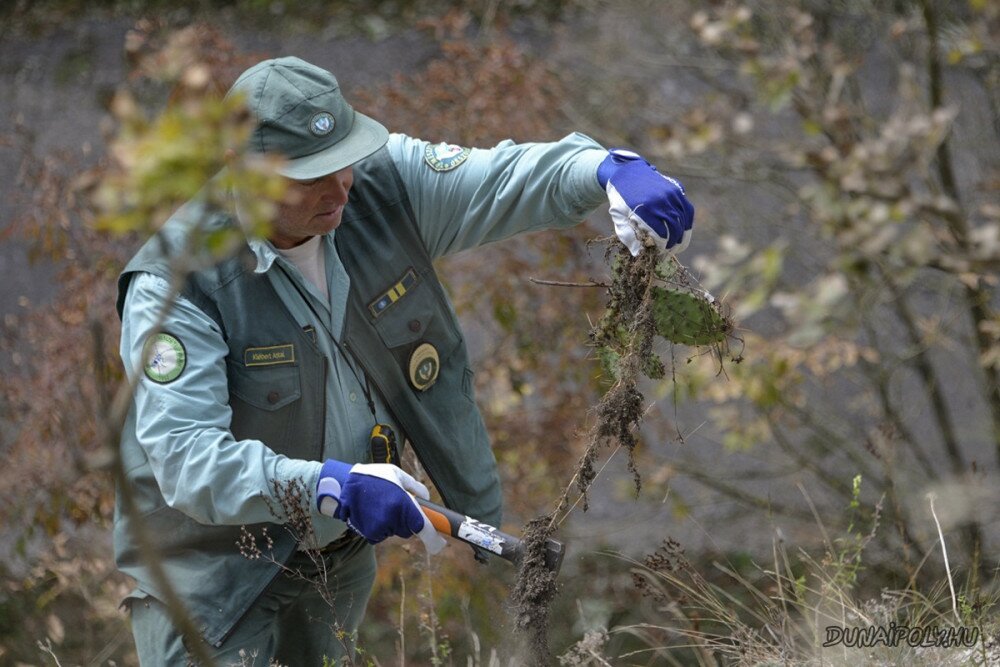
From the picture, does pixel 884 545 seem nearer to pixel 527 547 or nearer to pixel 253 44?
pixel 527 547

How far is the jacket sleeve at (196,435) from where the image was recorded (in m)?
2.58

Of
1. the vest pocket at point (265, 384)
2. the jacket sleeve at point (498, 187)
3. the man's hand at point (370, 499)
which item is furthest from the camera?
the jacket sleeve at point (498, 187)

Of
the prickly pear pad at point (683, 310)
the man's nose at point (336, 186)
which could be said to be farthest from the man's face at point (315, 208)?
the prickly pear pad at point (683, 310)

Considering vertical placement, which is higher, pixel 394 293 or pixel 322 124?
pixel 322 124

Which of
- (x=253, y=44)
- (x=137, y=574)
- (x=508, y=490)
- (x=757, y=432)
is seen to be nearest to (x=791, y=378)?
(x=757, y=432)

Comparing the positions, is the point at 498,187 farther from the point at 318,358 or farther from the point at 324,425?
the point at 324,425

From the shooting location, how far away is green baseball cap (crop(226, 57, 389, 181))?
107 inches

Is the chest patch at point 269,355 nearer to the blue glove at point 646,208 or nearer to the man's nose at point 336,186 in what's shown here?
the man's nose at point 336,186

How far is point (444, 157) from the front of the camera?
120 inches

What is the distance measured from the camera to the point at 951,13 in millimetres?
5707

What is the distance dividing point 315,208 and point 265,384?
42 cm

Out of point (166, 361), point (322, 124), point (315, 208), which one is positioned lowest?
point (166, 361)

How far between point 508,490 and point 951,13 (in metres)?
3.01

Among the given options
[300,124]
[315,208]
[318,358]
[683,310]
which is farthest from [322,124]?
[683,310]
